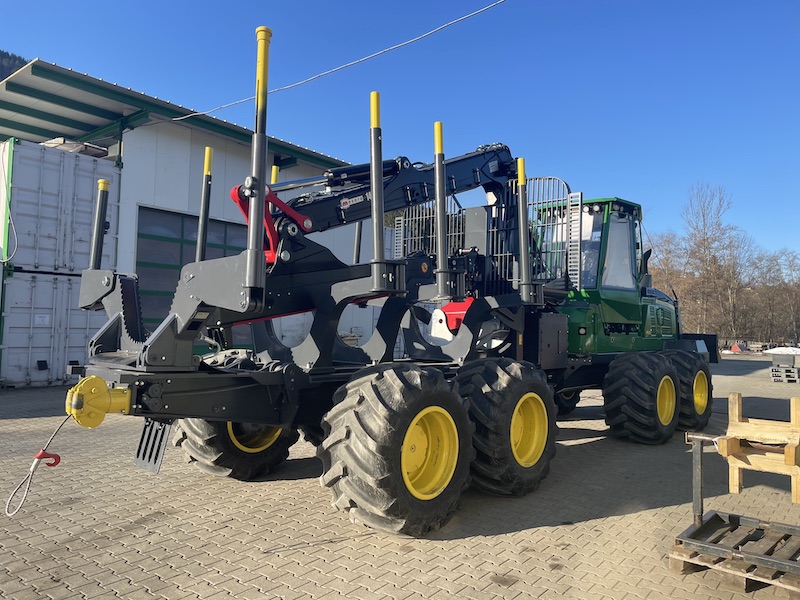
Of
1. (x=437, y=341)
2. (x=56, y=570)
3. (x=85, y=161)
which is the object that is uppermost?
(x=85, y=161)

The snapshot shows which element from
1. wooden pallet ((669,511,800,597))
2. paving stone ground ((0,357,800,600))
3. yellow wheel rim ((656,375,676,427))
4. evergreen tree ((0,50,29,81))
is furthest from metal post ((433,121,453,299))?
evergreen tree ((0,50,29,81))

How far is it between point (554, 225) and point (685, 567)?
5.11 metres

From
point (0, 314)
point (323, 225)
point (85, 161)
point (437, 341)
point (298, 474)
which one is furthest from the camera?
point (85, 161)

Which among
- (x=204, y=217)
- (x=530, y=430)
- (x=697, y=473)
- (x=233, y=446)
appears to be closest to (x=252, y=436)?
(x=233, y=446)

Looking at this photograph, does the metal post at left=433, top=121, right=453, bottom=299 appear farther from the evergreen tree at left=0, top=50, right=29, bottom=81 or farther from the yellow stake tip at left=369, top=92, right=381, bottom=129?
the evergreen tree at left=0, top=50, right=29, bottom=81

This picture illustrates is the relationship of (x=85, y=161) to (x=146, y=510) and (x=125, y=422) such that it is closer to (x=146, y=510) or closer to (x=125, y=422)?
(x=125, y=422)

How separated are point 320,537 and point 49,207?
10.9m

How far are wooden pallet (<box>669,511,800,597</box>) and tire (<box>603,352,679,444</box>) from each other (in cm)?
338

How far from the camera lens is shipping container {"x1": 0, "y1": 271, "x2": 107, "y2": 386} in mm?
11688

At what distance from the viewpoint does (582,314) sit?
322 inches

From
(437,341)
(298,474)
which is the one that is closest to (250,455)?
(298,474)

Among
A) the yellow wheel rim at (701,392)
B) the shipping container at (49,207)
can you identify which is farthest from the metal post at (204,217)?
the shipping container at (49,207)

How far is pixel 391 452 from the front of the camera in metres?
4.16

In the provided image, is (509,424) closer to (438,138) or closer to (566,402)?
(438,138)
